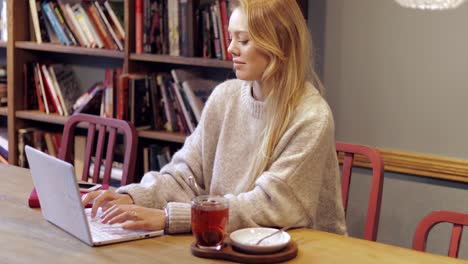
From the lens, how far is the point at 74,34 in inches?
137

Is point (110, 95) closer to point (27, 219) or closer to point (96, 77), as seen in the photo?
point (96, 77)

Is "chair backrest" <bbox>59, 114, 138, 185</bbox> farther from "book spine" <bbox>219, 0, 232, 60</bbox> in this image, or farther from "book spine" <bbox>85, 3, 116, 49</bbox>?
"book spine" <bbox>85, 3, 116, 49</bbox>

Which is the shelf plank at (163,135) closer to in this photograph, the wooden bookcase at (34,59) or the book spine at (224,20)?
the wooden bookcase at (34,59)

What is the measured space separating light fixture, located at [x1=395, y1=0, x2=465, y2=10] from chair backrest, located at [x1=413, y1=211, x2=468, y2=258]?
3.39ft

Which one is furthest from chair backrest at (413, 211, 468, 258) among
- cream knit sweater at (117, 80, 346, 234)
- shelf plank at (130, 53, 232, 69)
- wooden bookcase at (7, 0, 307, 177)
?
wooden bookcase at (7, 0, 307, 177)

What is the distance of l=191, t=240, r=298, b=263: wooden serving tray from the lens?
1.59 meters

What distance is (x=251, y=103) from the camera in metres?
2.00

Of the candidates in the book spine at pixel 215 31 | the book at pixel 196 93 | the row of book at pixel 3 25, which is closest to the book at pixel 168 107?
the book at pixel 196 93

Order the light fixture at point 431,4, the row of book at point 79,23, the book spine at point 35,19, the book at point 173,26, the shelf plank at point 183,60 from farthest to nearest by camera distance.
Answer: the book spine at point 35,19 < the row of book at point 79,23 < the book at point 173,26 < the shelf plank at point 183,60 < the light fixture at point 431,4

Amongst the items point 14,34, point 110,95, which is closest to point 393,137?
point 110,95

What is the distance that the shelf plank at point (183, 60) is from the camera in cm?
292

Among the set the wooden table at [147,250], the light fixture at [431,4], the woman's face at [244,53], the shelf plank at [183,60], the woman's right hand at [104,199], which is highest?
the light fixture at [431,4]

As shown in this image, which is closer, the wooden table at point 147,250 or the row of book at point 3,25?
the wooden table at point 147,250

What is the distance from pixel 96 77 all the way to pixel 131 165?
145 centimetres
